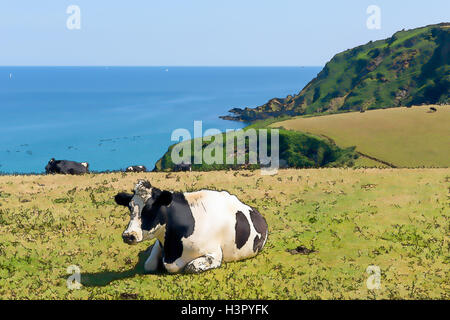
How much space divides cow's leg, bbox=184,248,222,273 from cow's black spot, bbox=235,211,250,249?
A: 1143mm

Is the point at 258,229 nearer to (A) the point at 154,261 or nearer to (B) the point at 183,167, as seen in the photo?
(A) the point at 154,261

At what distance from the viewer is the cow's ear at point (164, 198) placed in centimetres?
1336

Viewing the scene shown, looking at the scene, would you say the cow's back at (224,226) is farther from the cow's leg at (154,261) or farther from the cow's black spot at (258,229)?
the cow's leg at (154,261)

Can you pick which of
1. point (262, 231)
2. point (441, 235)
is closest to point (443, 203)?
point (441, 235)

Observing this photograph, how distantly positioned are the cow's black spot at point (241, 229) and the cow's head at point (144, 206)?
10.7 feet

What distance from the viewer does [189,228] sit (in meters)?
14.5

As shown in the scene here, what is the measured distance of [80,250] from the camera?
1780cm

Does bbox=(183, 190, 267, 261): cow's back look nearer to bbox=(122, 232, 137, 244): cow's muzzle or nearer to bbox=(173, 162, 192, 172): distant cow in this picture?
bbox=(122, 232, 137, 244): cow's muzzle

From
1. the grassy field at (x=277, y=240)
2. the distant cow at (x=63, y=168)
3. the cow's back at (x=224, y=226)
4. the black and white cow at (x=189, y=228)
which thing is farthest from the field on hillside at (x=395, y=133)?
the black and white cow at (x=189, y=228)

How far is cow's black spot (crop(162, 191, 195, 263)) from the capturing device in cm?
1441

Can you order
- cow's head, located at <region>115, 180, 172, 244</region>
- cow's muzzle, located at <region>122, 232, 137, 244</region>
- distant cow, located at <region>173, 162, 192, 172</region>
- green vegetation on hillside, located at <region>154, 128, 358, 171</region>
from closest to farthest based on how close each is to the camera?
cow's muzzle, located at <region>122, 232, 137, 244</region> < cow's head, located at <region>115, 180, 172, 244</region> < distant cow, located at <region>173, 162, 192, 172</region> < green vegetation on hillside, located at <region>154, 128, 358, 171</region>

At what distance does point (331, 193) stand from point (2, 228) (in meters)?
16.9

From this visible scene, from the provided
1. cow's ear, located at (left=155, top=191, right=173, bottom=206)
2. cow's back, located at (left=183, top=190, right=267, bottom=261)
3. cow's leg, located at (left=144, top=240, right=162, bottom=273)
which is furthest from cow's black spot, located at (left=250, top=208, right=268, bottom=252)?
cow's ear, located at (left=155, top=191, right=173, bottom=206)
